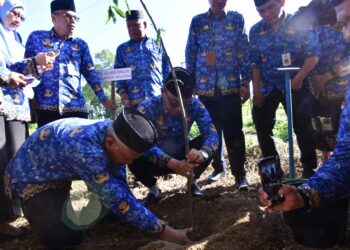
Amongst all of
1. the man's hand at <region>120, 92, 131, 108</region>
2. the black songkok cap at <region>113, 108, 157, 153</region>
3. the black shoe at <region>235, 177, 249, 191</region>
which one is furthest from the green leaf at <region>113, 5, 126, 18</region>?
the man's hand at <region>120, 92, 131, 108</region>

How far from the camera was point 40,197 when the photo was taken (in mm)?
2562

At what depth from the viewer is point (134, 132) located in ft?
7.20

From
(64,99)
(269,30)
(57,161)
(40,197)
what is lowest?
(40,197)

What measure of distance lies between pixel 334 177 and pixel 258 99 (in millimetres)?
2056

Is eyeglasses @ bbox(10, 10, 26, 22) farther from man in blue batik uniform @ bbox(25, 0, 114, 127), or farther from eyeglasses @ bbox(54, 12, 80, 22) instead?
eyeglasses @ bbox(54, 12, 80, 22)

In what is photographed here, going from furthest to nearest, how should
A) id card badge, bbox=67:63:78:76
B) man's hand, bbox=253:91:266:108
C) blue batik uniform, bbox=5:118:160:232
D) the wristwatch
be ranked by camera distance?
1. man's hand, bbox=253:91:266:108
2. id card badge, bbox=67:63:78:76
3. the wristwatch
4. blue batik uniform, bbox=5:118:160:232

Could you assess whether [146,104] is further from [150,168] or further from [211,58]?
[211,58]

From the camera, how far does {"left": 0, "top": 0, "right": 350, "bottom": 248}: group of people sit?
91.7 inches

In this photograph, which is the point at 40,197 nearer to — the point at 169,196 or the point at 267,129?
the point at 169,196

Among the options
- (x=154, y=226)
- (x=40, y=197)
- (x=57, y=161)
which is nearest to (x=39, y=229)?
(x=40, y=197)

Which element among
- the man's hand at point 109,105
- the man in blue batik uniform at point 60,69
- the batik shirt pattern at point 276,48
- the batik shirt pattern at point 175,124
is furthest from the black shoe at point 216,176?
the man in blue batik uniform at point 60,69

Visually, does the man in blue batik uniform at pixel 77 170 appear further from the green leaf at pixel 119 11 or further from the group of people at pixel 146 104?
the green leaf at pixel 119 11

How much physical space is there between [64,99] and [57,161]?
51.8 inches

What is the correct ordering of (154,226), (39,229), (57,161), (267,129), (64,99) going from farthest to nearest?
(267,129)
(64,99)
(39,229)
(57,161)
(154,226)
